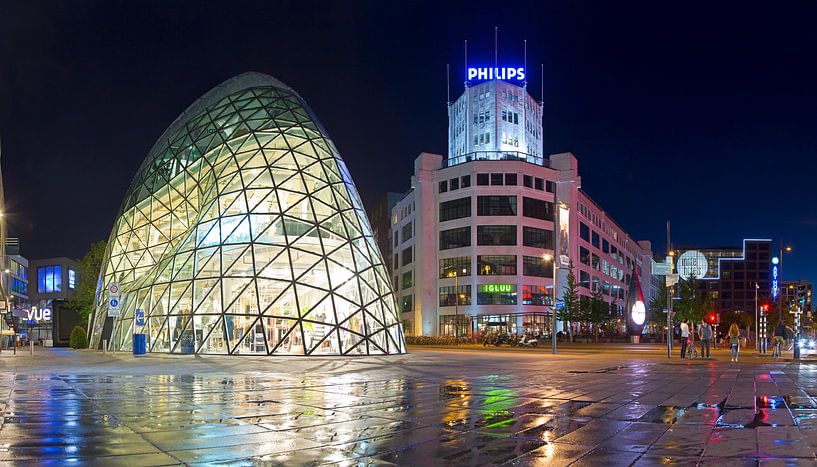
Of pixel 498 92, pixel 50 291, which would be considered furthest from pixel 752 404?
pixel 50 291

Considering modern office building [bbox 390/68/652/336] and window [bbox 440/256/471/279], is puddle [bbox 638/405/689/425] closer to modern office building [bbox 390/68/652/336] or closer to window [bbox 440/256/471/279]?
modern office building [bbox 390/68/652/336]

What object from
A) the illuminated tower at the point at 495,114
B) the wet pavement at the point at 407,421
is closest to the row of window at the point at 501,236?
the illuminated tower at the point at 495,114

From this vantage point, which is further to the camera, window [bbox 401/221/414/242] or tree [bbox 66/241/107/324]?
window [bbox 401/221/414/242]

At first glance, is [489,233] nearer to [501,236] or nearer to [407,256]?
[501,236]

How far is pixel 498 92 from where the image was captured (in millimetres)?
119500

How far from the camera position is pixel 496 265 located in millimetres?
100125

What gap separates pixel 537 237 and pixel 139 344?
238ft

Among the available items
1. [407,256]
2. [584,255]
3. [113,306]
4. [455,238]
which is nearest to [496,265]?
[455,238]

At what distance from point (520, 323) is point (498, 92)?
4099cm

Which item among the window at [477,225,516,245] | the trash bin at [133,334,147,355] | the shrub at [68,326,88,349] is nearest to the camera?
the trash bin at [133,334,147,355]

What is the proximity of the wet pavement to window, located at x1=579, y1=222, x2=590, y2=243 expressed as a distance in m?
95.1

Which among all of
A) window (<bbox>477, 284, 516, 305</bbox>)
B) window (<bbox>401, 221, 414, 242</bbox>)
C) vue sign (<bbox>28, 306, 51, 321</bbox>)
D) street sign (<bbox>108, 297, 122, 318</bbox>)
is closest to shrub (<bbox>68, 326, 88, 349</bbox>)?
vue sign (<bbox>28, 306, 51, 321</bbox>)

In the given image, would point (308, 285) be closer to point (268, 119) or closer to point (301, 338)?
point (301, 338)

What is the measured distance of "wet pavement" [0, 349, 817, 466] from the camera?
30.5 feet
